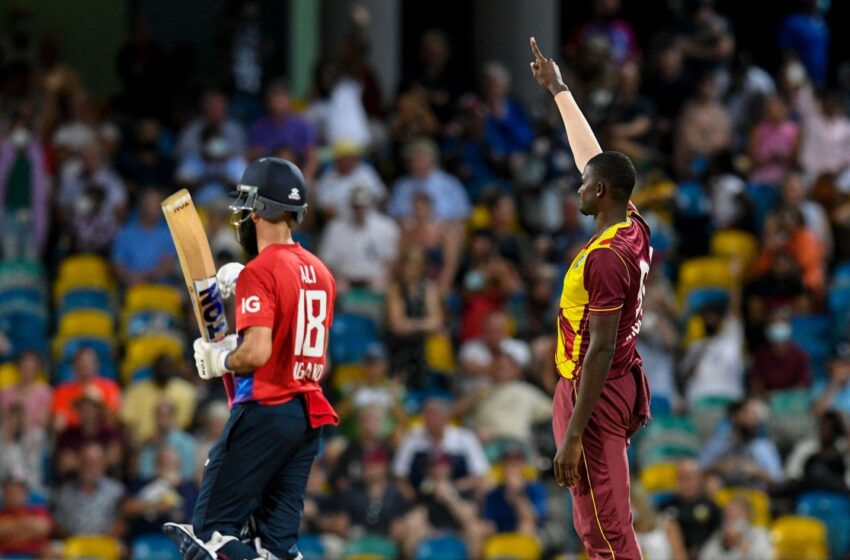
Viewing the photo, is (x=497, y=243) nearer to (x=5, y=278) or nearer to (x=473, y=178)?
(x=473, y=178)

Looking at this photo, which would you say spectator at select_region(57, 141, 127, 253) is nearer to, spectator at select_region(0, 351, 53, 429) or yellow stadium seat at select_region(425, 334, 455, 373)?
spectator at select_region(0, 351, 53, 429)

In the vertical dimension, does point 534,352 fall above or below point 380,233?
below

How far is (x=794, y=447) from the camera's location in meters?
14.4

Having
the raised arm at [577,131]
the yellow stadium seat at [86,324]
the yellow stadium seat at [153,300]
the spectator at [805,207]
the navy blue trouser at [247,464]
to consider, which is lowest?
the navy blue trouser at [247,464]

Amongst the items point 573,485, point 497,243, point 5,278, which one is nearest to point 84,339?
point 5,278

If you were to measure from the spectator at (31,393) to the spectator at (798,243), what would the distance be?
6587mm

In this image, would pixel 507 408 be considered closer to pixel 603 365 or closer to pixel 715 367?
pixel 715 367

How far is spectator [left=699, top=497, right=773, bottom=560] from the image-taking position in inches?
501

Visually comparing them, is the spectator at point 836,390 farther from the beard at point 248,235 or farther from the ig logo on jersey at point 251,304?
the ig logo on jersey at point 251,304

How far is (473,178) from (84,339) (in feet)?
14.8

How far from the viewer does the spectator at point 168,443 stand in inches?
529

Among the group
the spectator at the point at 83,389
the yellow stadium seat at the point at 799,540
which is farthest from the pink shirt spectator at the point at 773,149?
the spectator at the point at 83,389

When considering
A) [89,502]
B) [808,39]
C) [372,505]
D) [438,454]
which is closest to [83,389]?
[89,502]

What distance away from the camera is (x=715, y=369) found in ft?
48.6
